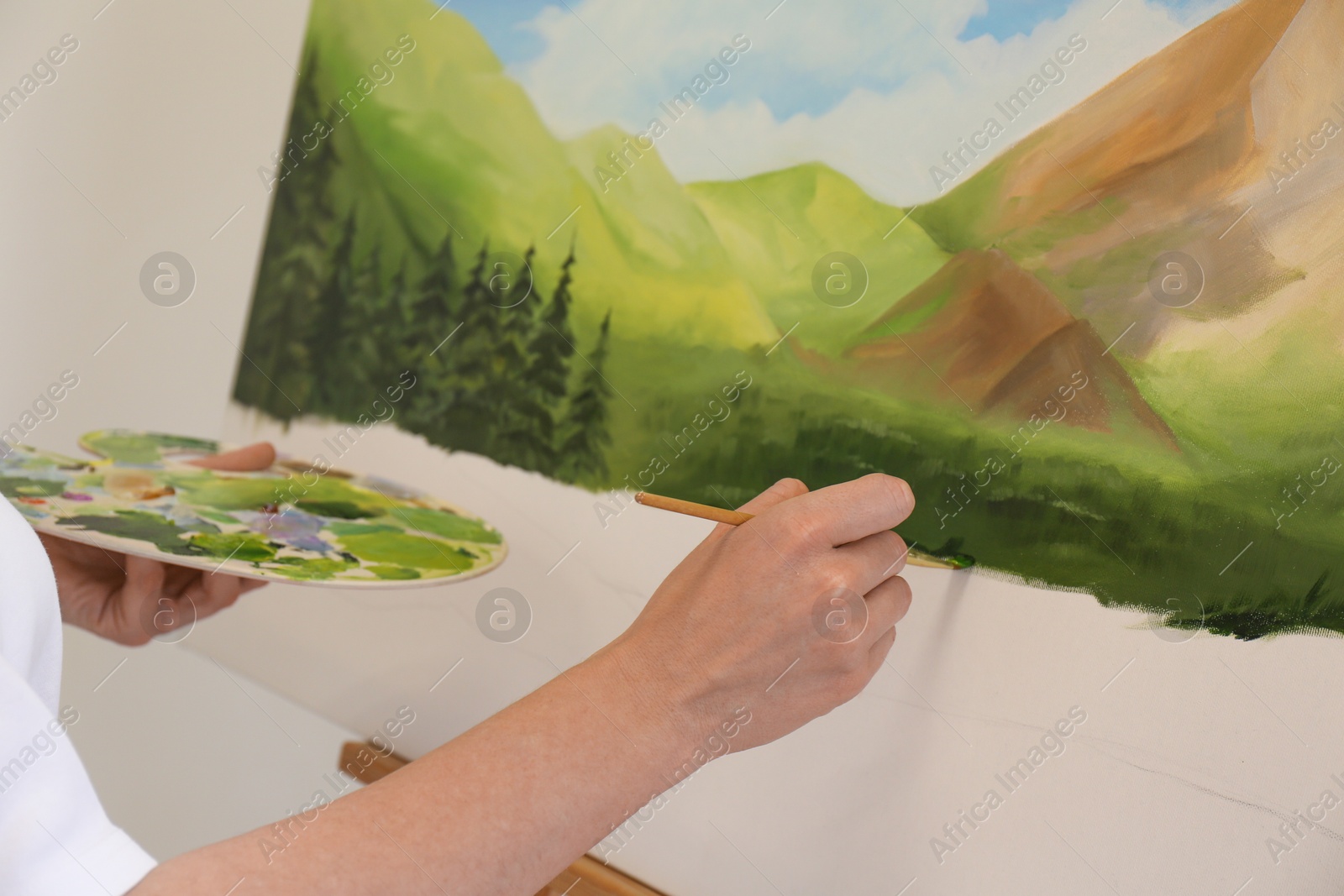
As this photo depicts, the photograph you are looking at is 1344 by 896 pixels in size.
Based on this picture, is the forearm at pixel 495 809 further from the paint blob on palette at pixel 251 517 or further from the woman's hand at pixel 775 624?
the paint blob on palette at pixel 251 517

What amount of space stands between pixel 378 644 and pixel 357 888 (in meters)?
0.52

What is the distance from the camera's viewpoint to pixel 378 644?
917 millimetres

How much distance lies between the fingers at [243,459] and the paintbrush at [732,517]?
467mm

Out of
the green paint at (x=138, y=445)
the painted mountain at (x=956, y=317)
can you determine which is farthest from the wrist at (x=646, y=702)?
the green paint at (x=138, y=445)

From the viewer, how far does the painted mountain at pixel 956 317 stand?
1.69 feet

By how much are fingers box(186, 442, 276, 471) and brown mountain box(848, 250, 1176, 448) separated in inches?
22.6

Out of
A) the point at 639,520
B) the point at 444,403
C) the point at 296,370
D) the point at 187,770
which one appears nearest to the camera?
the point at 639,520

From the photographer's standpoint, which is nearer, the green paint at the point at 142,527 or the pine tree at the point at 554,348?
the green paint at the point at 142,527

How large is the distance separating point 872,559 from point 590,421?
1.11ft

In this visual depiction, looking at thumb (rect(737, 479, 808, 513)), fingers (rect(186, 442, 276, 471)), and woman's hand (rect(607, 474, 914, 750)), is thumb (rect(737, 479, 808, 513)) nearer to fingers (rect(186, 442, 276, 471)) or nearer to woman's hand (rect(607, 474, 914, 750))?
woman's hand (rect(607, 474, 914, 750))

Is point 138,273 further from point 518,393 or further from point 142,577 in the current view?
point 518,393

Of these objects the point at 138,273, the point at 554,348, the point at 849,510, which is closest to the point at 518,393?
the point at 554,348

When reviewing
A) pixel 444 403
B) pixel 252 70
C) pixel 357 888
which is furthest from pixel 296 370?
pixel 357 888

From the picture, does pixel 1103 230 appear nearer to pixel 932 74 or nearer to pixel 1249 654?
pixel 932 74
